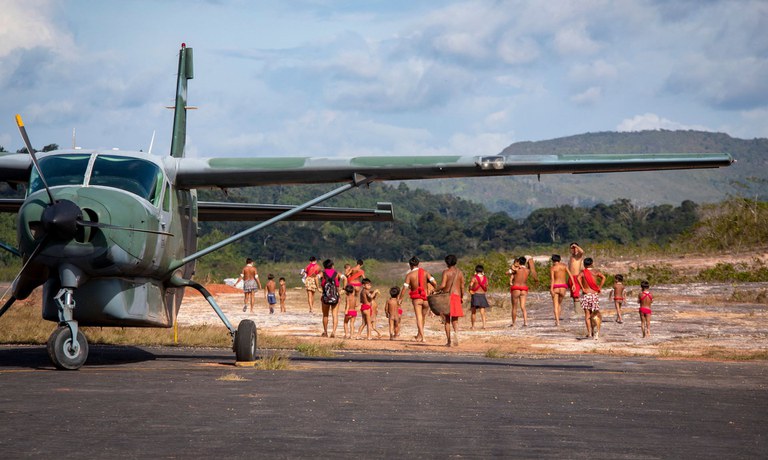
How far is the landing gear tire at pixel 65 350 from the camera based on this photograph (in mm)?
13289

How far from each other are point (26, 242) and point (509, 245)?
9143cm

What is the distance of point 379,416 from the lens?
955 centimetres

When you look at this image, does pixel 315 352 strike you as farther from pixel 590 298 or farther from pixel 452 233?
pixel 452 233

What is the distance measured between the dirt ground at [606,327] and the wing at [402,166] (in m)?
4.68

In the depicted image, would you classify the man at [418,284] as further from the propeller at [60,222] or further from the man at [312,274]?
the propeller at [60,222]

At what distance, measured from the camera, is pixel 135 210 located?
46.1 feet

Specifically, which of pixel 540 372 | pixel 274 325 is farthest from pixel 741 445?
pixel 274 325

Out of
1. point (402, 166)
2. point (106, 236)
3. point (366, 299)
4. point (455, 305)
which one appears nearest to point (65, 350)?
point (106, 236)

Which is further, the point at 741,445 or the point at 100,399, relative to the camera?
the point at 100,399

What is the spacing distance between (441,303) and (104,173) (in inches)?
361

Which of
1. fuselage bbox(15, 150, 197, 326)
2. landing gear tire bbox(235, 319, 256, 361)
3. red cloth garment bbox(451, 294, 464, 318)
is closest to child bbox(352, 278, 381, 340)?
red cloth garment bbox(451, 294, 464, 318)

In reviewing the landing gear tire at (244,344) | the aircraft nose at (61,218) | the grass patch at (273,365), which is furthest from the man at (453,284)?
the aircraft nose at (61,218)

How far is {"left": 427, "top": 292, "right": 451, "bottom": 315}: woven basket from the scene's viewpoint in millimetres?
21625

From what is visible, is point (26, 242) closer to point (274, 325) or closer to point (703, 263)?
point (274, 325)
